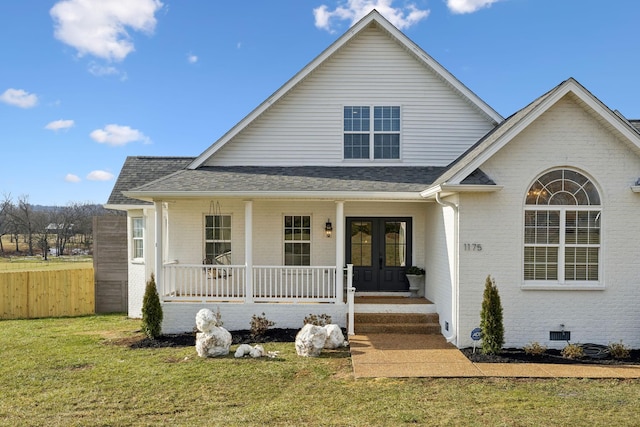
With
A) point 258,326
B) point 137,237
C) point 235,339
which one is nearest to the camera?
point 235,339

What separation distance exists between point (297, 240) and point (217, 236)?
2254 mm

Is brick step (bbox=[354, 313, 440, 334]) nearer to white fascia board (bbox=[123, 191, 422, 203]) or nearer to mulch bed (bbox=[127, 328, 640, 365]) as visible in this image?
mulch bed (bbox=[127, 328, 640, 365])

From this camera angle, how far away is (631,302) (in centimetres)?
843

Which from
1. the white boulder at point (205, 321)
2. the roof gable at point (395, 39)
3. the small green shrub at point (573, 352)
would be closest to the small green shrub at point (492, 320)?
the small green shrub at point (573, 352)

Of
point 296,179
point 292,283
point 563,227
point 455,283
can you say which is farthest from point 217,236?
point 563,227

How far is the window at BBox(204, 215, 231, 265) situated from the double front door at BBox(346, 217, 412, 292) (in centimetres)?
338

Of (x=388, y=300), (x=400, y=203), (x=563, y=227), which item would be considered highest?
(x=400, y=203)

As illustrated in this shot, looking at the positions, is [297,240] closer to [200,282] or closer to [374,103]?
[200,282]

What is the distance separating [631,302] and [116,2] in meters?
14.3

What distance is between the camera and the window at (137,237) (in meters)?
12.8

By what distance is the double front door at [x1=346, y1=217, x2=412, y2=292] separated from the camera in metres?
11.3

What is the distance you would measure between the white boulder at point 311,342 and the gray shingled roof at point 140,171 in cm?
688

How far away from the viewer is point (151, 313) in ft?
31.8

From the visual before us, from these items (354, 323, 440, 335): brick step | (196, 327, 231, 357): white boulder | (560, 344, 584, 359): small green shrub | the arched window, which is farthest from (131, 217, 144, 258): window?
(560, 344, 584, 359): small green shrub
